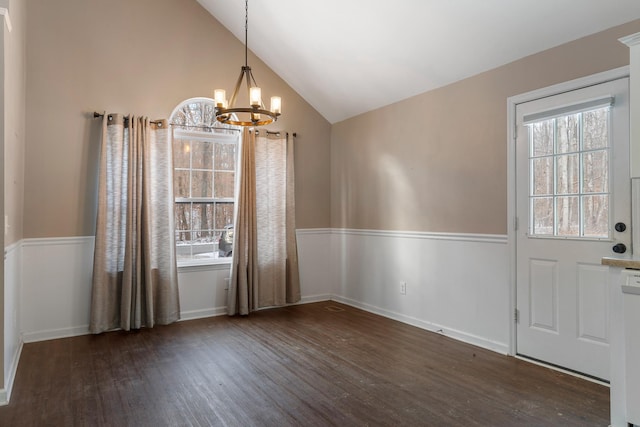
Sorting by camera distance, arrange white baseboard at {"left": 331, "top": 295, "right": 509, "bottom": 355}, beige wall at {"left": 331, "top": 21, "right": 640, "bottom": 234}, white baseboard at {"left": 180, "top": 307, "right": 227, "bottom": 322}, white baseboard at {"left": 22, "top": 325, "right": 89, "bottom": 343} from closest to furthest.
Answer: beige wall at {"left": 331, "top": 21, "right": 640, "bottom": 234}, white baseboard at {"left": 331, "top": 295, "right": 509, "bottom": 355}, white baseboard at {"left": 22, "top": 325, "right": 89, "bottom": 343}, white baseboard at {"left": 180, "top": 307, "right": 227, "bottom": 322}

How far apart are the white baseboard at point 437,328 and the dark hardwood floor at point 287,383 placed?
0.31ft

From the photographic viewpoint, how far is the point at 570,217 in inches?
126

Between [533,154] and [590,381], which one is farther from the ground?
[533,154]

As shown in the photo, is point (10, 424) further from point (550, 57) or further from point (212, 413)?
point (550, 57)

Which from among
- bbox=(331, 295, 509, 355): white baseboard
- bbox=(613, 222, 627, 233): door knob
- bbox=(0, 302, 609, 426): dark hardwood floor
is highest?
bbox=(613, 222, 627, 233): door knob

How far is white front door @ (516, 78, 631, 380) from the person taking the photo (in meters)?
2.92

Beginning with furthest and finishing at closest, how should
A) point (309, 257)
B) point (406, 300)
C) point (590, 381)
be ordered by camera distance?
point (309, 257), point (406, 300), point (590, 381)

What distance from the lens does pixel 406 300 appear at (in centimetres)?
462

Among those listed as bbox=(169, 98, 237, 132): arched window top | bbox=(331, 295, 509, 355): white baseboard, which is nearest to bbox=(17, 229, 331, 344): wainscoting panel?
bbox=(169, 98, 237, 132): arched window top

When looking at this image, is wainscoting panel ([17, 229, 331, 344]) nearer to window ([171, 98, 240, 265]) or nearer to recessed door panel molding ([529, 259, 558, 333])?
window ([171, 98, 240, 265])

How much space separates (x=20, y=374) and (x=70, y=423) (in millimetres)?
1068

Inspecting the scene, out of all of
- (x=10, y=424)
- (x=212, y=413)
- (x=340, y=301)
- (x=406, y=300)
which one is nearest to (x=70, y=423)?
(x=10, y=424)

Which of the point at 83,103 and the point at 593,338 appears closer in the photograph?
the point at 593,338

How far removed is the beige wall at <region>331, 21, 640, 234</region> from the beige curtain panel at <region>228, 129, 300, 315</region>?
0.82m
